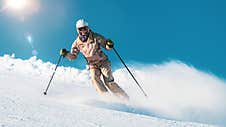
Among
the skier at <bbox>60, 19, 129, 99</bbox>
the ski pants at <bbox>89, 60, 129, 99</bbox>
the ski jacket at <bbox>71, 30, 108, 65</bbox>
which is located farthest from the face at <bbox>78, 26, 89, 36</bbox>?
the ski pants at <bbox>89, 60, 129, 99</bbox>

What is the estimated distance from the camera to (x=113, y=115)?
304 inches

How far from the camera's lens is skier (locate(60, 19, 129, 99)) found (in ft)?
37.1

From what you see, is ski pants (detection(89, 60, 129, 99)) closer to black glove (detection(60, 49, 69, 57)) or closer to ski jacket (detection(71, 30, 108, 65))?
ski jacket (detection(71, 30, 108, 65))

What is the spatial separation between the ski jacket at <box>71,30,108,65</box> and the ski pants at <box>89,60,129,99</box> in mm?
110

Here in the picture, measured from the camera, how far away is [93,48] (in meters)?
11.3

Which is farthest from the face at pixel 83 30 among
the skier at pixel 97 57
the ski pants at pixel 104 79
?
the ski pants at pixel 104 79

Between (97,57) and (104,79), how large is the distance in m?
0.50

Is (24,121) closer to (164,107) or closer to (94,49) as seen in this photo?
(94,49)

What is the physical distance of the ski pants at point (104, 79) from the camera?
1131 centimetres

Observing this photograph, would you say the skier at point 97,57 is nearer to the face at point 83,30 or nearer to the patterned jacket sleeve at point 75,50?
the face at point 83,30

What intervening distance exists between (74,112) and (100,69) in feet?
13.0

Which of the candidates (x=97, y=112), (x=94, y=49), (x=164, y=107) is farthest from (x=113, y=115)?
(x=164, y=107)

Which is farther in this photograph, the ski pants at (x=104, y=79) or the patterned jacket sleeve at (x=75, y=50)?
the patterned jacket sleeve at (x=75, y=50)

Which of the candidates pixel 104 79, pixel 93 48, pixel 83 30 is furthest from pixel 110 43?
pixel 104 79
